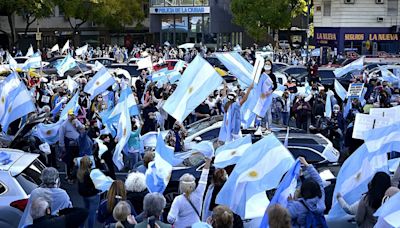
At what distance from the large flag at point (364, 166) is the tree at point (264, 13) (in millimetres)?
42416

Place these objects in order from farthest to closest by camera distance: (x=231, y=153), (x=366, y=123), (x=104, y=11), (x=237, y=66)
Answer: (x=104, y=11) → (x=237, y=66) → (x=366, y=123) → (x=231, y=153)

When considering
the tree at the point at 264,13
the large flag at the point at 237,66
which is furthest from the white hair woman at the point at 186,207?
the tree at the point at 264,13

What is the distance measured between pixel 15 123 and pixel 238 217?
9.65 m

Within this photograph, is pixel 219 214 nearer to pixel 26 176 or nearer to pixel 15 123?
pixel 26 176

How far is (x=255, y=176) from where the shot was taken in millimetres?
8414

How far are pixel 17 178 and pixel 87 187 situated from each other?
3.45 ft

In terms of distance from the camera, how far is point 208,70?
38.4ft

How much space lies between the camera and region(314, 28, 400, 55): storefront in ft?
166

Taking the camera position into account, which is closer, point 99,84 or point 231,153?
point 231,153

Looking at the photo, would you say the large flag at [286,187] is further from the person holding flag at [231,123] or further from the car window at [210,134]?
the car window at [210,134]

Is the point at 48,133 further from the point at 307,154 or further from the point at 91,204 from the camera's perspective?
the point at 307,154

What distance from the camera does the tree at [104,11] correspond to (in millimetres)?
51500

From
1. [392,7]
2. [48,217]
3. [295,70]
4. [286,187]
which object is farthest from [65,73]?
[392,7]

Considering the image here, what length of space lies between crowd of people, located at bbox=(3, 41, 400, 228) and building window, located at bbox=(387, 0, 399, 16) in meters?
23.4
